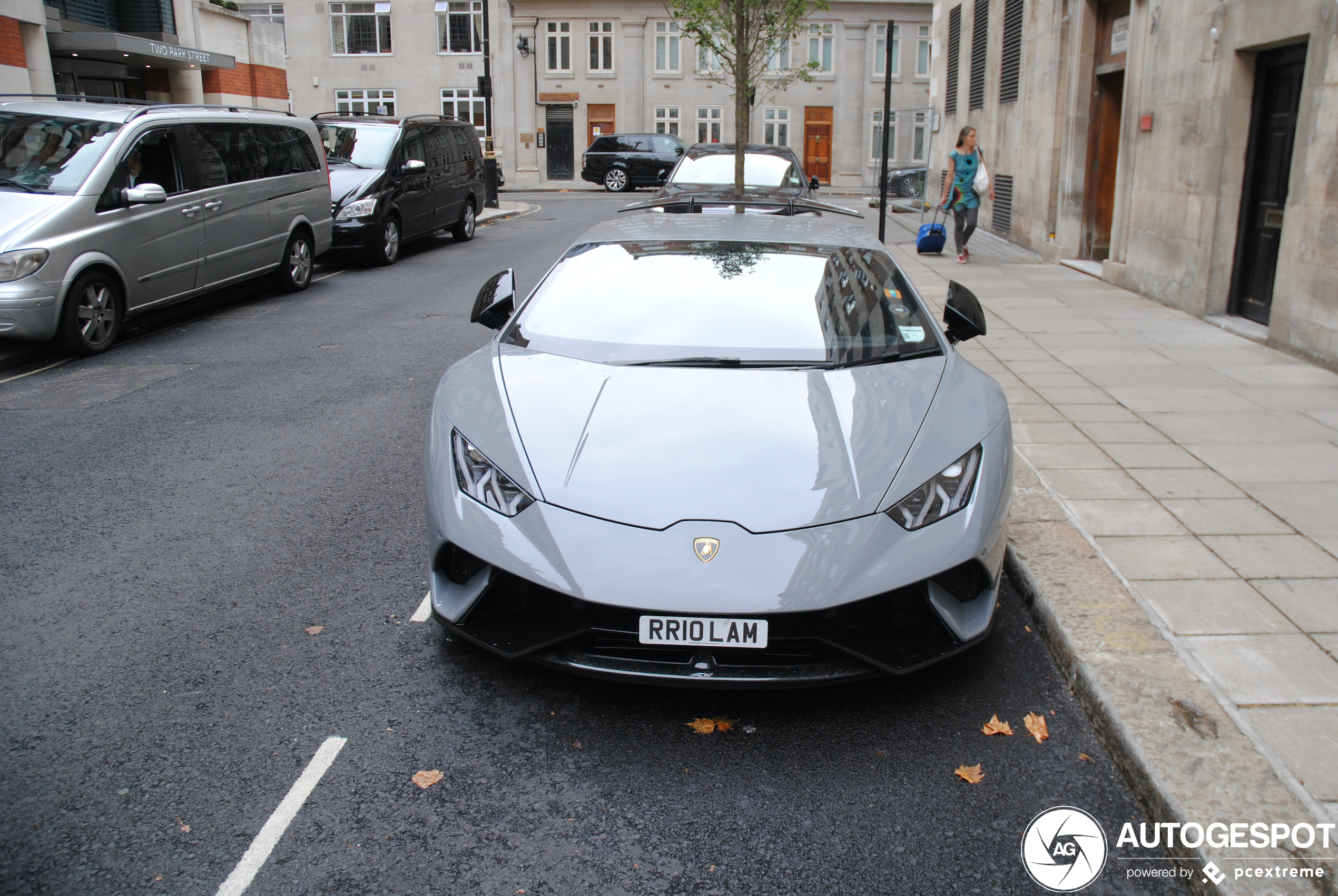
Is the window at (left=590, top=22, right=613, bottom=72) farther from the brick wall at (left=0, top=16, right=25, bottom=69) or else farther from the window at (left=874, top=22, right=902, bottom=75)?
the brick wall at (left=0, top=16, right=25, bottom=69)

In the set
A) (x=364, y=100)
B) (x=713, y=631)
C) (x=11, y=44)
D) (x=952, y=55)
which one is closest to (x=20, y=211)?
(x=713, y=631)

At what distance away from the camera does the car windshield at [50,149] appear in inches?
352

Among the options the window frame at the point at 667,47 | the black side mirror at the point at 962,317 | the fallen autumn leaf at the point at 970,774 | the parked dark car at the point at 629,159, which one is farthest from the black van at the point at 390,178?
the window frame at the point at 667,47

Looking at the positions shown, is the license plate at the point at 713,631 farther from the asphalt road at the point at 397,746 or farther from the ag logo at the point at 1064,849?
the ag logo at the point at 1064,849

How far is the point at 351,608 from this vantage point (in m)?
4.06

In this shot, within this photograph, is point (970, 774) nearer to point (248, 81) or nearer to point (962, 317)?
point (962, 317)

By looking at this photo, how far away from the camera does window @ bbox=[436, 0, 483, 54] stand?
4728cm

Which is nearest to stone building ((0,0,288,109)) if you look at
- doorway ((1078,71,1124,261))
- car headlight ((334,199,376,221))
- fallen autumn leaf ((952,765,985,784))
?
car headlight ((334,199,376,221))

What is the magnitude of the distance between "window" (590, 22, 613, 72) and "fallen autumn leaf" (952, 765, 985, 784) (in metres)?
45.9

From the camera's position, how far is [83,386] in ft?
25.5

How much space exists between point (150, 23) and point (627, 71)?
23507 mm

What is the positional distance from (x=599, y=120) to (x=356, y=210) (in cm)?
3370

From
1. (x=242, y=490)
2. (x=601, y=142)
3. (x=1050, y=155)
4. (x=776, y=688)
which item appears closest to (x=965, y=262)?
(x=1050, y=155)

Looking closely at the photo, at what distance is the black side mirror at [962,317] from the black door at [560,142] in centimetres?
4345
